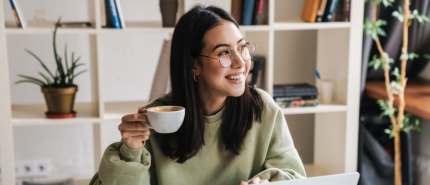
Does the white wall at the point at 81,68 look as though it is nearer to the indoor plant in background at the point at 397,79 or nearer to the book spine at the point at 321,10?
the book spine at the point at 321,10

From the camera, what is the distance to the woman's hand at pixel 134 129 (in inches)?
41.5

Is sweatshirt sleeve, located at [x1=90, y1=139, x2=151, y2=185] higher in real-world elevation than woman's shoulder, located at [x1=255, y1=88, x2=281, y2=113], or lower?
lower

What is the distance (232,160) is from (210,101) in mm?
214

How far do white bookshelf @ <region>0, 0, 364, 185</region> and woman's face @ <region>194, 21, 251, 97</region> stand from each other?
25.1 inches

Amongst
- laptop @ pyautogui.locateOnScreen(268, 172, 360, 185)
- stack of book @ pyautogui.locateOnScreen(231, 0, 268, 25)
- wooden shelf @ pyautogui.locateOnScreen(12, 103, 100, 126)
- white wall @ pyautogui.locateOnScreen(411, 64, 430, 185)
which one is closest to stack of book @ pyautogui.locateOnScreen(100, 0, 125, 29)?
wooden shelf @ pyautogui.locateOnScreen(12, 103, 100, 126)

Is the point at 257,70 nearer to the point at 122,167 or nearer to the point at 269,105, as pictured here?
the point at 269,105

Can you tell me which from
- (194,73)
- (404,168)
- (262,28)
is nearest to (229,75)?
(194,73)

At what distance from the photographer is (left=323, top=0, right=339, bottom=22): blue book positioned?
6.35 feet

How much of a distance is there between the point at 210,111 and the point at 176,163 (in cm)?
21

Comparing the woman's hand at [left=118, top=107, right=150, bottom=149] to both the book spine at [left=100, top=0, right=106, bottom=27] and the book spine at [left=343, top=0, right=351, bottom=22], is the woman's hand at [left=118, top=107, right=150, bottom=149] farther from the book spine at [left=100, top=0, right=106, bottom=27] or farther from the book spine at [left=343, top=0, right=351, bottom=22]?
the book spine at [left=343, top=0, right=351, bottom=22]

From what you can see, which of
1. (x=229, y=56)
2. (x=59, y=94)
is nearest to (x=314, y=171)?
(x=229, y=56)

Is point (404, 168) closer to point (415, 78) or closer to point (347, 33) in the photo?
point (415, 78)

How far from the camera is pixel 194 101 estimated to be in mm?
1257

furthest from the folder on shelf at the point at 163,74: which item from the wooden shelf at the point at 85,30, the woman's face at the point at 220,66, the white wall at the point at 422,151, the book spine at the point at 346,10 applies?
the white wall at the point at 422,151
